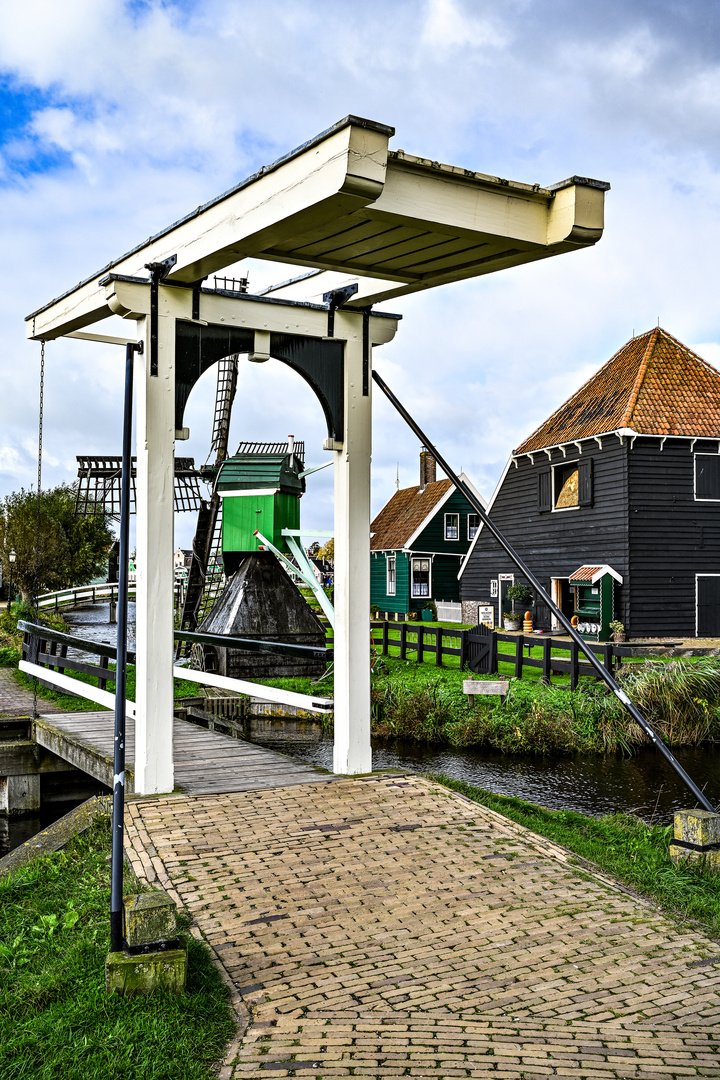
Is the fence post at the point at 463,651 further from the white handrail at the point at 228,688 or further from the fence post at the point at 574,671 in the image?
the white handrail at the point at 228,688

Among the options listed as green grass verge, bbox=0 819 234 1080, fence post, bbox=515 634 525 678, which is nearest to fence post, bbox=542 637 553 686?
fence post, bbox=515 634 525 678

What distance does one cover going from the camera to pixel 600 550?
872 inches

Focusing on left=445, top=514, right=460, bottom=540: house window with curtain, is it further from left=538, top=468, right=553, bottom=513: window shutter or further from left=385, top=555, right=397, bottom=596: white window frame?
left=538, top=468, right=553, bottom=513: window shutter

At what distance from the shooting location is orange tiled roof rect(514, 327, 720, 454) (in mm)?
21219

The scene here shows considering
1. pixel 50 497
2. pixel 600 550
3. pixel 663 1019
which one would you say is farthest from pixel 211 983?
pixel 50 497

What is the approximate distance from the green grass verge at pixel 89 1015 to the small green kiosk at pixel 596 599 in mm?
17769

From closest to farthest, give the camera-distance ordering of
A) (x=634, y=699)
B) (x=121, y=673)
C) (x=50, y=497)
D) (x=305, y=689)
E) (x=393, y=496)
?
(x=121, y=673)
(x=634, y=699)
(x=305, y=689)
(x=393, y=496)
(x=50, y=497)

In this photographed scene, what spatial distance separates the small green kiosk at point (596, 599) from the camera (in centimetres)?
2130

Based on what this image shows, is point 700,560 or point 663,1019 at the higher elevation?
point 700,560

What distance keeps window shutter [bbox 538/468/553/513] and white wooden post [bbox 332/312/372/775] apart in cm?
1742

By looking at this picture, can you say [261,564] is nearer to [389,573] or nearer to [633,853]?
[633,853]

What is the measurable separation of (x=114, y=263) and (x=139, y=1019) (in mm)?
5340

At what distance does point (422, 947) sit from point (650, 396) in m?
19.4

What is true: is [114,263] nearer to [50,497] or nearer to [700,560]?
[700,560]
